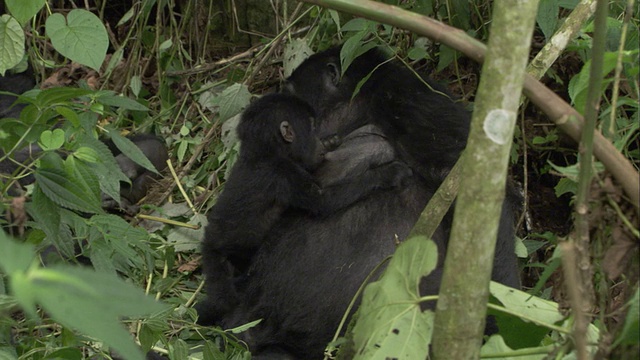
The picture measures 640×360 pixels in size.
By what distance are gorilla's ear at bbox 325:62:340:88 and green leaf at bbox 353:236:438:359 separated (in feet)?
5.39

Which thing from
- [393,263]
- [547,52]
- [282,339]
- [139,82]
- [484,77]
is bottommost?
[282,339]

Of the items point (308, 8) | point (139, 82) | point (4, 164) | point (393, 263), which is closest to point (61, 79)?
point (139, 82)

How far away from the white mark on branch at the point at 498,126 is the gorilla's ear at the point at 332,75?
183 cm

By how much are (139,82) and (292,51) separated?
3.37 feet

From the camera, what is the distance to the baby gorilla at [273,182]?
8.57ft

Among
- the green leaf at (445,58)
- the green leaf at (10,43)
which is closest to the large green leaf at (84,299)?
the green leaf at (10,43)

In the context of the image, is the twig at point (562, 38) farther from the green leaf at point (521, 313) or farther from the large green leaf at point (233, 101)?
the large green leaf at point (233, 101)

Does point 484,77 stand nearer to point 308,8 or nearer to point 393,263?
point 393,263

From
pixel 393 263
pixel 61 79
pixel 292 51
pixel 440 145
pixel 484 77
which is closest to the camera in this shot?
pixel 484 77

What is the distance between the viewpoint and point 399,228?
262 centimetres

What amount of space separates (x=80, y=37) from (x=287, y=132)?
84 centimetres

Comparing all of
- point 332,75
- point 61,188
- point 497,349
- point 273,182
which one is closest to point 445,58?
point 332,75

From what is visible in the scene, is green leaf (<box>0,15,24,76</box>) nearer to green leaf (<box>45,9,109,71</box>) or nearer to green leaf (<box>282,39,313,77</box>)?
green leaf (<box>45,9,109,71</box>)

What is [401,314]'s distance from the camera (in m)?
1.20
